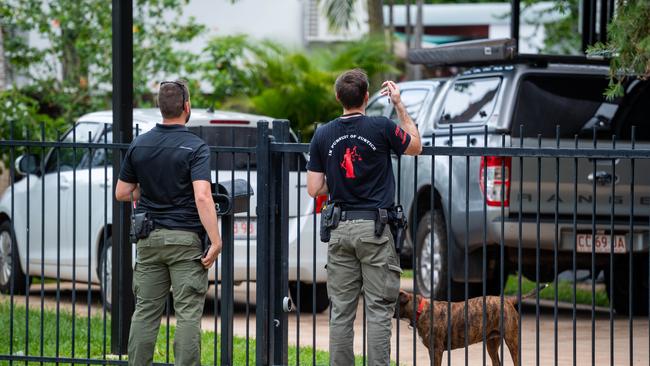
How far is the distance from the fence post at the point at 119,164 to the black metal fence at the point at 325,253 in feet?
0.14

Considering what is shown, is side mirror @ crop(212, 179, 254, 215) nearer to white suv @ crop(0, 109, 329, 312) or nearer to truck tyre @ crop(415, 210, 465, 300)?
white suv @ crop(0, 109, 329, 312)

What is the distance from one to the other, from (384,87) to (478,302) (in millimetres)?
1631

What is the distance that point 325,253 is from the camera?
1073 cm

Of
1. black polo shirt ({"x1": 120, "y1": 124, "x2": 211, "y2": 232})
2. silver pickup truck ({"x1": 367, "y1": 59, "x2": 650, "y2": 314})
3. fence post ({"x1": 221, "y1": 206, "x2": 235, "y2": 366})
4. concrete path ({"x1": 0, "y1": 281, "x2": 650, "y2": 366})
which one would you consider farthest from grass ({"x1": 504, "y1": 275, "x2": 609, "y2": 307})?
black polo shirt ({"x1": 120, "y1": 124, "x2": 211, "y2": 232})

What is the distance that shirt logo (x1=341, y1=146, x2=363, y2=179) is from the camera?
6805mm

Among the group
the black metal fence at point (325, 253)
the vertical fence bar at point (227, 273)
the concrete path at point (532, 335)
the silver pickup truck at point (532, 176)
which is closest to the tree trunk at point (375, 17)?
the black metal fence at point (325, 253)

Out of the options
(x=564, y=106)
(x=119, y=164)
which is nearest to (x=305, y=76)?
(x=564, y=106)

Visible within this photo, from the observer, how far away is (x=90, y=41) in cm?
1686

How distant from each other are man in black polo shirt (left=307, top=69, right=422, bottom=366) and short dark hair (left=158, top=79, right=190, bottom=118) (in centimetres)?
75

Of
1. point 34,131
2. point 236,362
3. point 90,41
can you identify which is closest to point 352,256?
point 236,362

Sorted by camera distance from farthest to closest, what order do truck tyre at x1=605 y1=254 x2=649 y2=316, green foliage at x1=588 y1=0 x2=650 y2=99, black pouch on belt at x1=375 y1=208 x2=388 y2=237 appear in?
truck tyre at x1=605 y1=254 x2=649 y2=316, green foliage at x1=588 y1=0 x2=650 y2=99, black pouch on belt at x1=375 y1=208 x2=388 y2=237

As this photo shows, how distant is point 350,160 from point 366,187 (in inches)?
6.6

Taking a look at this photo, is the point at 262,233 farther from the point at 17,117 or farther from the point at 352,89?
the point at 17,117

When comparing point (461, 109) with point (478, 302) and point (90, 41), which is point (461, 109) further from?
point (90, 41)
